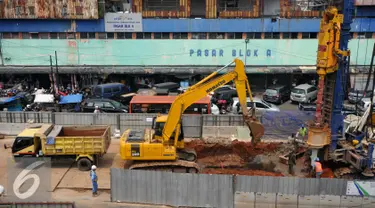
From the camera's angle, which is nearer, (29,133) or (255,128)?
(255,128)

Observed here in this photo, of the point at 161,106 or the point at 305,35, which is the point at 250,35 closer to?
the point at 305,35

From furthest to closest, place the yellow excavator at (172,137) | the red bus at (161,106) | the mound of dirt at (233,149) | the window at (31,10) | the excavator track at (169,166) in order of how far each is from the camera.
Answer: the window at (31,10), the red bus at (161,106), the mound of dirt at (233,149), the excavator track at (169,166), the yellow excavator at (172,137)

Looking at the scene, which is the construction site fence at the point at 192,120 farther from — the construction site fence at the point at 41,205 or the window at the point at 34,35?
the window at the point at 34,35

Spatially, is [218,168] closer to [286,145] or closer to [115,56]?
[286,145]

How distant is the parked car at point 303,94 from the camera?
29659 millimetres

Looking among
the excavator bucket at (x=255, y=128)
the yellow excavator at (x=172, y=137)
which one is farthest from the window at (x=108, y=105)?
the excavator bucket at (x=255, y=128)

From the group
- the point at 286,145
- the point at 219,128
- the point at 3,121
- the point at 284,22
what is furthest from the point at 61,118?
the point at 284,22

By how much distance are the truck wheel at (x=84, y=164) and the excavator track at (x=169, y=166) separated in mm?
2351

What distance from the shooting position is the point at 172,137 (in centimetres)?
1638

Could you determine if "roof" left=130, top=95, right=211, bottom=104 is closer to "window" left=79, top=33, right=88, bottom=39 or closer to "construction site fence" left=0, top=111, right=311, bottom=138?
"construction site fence" left=0, top=111, right=311, bottom=138

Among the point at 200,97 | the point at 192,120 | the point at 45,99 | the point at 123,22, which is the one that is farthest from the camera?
the point at 123,22

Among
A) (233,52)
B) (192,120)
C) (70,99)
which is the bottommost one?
(192,120)
